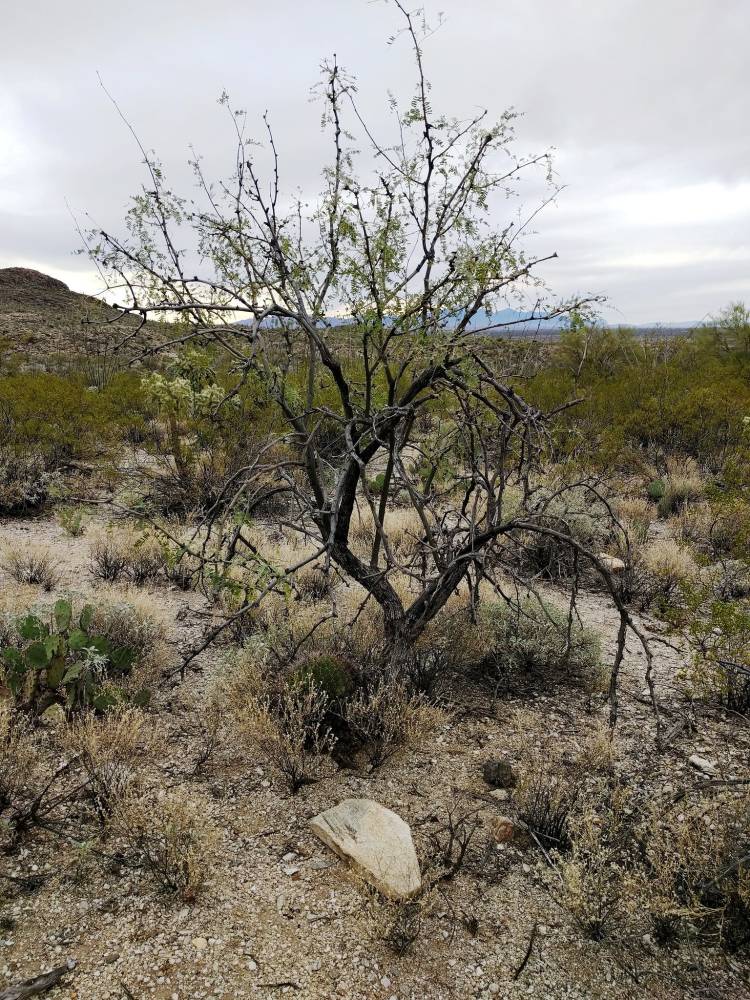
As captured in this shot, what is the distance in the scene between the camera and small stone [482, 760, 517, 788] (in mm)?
3578

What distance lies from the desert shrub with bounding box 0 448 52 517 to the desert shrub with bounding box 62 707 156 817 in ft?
19.4

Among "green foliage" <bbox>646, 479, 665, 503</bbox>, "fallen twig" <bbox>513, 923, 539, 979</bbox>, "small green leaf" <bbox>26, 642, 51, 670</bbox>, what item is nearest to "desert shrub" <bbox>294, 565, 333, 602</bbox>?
"small green leaf" <bbox>26, 642, 51, 670</bbox>

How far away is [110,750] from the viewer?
338 centimetres

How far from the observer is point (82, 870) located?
2.85m

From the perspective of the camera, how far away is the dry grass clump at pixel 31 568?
6.19 m

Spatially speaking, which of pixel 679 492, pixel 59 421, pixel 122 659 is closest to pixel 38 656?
pixel 122 659

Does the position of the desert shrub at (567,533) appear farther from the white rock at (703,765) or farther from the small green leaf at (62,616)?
the small green leaf at (62,616)

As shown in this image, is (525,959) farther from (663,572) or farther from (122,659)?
(663,572)

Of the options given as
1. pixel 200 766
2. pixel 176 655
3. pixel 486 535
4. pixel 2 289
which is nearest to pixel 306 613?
pixel 176 655

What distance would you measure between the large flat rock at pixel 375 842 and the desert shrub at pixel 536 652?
1.85 metres

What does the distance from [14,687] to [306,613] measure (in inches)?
86.1

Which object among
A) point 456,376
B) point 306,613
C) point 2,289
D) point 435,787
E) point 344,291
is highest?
point 2,289

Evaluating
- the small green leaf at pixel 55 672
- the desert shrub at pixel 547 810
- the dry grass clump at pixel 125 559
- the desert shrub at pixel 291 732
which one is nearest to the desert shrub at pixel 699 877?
the desert shrub at pixel 547 810

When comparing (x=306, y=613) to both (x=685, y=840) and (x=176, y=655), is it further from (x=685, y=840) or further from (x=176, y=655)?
(x=685, y=840)
